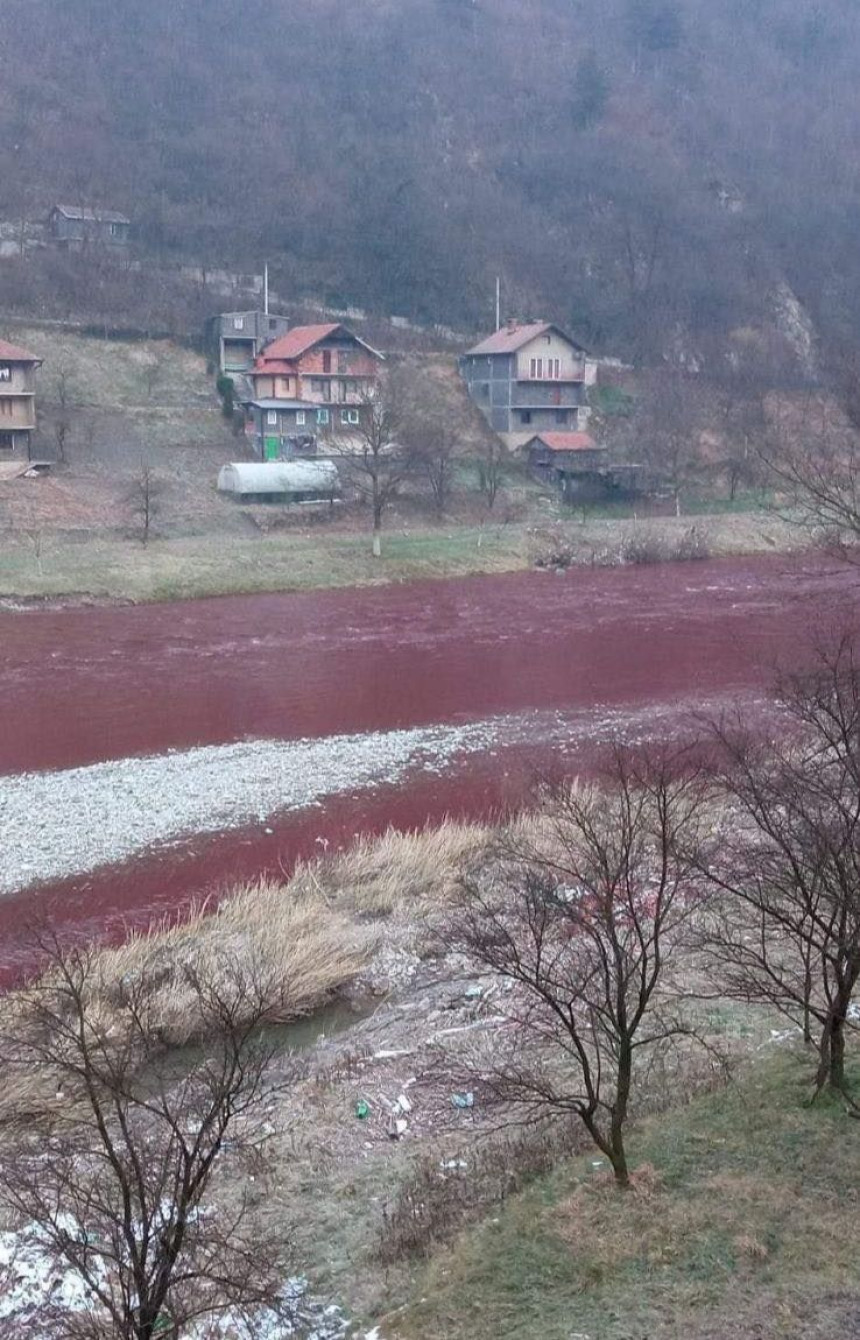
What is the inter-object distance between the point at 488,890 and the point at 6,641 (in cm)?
1797

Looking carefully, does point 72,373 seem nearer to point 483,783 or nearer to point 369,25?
point 483,783

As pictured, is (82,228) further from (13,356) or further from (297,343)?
(13,356)

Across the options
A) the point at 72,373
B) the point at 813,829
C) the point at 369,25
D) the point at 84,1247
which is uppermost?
the point at 369,25

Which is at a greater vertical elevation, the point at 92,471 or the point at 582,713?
the point at 92,471

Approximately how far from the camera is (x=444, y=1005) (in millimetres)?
11430

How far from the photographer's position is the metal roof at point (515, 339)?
53.0m

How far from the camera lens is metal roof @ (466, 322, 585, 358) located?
2085 inches

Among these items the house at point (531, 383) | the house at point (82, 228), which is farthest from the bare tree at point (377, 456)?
the house at point (82, 228)

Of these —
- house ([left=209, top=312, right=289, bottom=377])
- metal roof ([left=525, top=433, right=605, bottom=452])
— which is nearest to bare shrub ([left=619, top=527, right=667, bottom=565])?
metal roof ([left=525, top=433, right=605, bottom=452])

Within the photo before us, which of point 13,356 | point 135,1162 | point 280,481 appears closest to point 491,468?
point 280,481

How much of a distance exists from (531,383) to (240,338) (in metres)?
11.9

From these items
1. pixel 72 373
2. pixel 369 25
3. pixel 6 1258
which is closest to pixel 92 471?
pixel 72 373

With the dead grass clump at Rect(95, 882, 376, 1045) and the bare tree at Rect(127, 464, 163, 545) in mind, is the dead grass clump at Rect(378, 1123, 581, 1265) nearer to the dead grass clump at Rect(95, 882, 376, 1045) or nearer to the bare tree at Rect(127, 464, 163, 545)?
the dead grass clump at Rect(95, 882, 376, 1045)

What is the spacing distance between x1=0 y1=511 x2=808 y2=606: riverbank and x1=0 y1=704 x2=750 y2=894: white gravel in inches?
536
